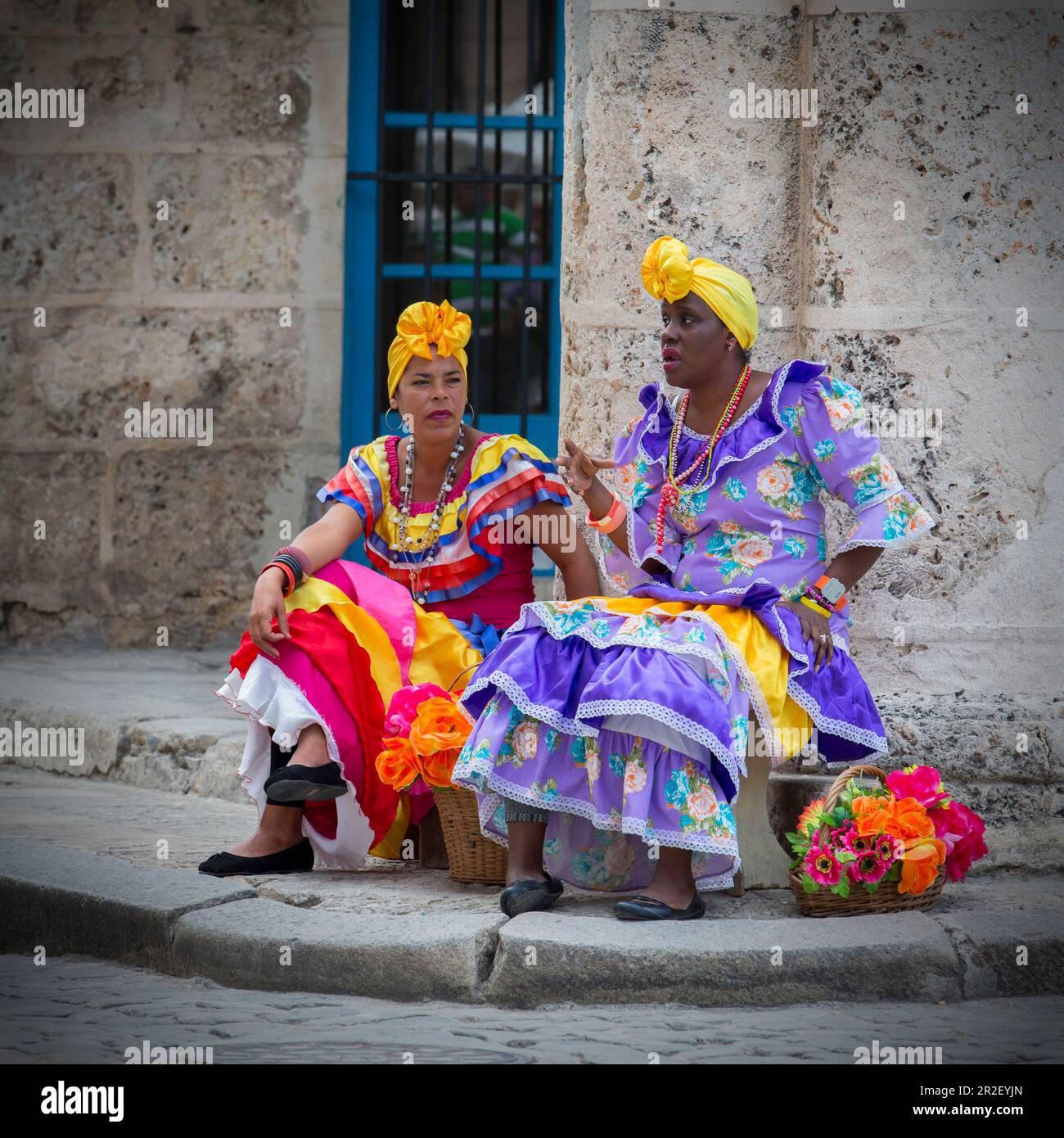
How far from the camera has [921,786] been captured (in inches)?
165

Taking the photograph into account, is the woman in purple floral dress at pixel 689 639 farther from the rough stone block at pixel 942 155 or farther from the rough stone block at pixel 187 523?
the rough stone block at pixel 187 523

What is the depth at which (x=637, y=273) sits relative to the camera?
16.2ft

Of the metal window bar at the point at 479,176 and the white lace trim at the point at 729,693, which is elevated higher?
the metal window bar at the point at 479,176

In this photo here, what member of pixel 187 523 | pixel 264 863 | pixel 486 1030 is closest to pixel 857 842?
pixel 486 1030

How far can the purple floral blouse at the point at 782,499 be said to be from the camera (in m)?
4.29

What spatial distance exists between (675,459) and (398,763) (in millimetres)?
1114

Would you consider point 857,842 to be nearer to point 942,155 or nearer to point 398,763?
point 398,763

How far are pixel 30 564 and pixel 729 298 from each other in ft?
13.8

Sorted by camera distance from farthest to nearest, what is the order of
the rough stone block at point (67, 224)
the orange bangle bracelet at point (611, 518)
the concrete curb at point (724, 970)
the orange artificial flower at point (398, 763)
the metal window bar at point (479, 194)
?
the rough stone block at point (67, 224) → the metal window bar at point (479, 194) → the orange bangle bracelet at point (611, 518) → the orange artificial flower at point (398, 763) → the concrete curb at point (724, 970)

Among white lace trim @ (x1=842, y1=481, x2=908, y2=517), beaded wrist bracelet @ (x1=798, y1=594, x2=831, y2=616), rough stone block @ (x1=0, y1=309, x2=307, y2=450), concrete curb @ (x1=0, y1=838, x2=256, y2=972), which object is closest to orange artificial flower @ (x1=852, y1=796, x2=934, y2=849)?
beaded wrist bracelet @ (x1=798, y1=594, x2=831, y2=616)

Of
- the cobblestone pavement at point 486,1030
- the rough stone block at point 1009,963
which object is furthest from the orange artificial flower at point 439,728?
the rough stone block at point 1009,963

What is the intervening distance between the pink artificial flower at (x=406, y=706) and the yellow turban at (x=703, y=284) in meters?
1.23

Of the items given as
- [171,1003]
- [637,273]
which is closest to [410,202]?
[637,273]
